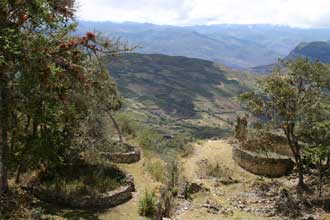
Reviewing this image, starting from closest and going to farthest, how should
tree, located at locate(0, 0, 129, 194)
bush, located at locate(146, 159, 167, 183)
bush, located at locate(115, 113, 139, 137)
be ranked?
1. tree, located at locate(0, 0, 129, 194)
2. bush, located at locate(146, 159, 167, 183)
3. bush, located at locate(115, 113, 139, 137)

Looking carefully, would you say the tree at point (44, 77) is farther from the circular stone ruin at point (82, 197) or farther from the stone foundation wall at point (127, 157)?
the stone foundation wall at point (127, 157)

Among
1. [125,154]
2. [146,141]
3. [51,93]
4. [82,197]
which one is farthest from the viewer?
[146,141]

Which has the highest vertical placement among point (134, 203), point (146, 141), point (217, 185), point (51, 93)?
point (51, 93)

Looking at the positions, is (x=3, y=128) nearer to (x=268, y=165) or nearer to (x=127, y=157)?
(x=127, y=157)

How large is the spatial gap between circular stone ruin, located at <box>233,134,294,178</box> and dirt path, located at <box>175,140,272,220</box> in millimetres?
567

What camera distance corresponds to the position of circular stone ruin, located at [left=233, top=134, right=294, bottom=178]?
25625mm

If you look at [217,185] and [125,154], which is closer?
[217,185]

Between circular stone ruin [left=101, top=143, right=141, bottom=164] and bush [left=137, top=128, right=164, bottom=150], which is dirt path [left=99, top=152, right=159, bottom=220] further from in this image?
bush [left=137, top=128, right=164, bottom=150]

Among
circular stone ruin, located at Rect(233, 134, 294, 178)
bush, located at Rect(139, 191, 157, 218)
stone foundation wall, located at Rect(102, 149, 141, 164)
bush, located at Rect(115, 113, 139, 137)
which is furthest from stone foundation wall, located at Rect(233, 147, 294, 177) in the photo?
bush, located at Rect(115, 113, 139, 137)

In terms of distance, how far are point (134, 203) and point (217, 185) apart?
18.6ft

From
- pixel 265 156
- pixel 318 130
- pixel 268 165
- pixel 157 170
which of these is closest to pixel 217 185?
pixel 157 170

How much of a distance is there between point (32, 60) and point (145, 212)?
7.60 metres

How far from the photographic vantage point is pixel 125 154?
2669 cm

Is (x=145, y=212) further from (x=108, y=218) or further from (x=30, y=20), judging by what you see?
(x=30, y=20)
